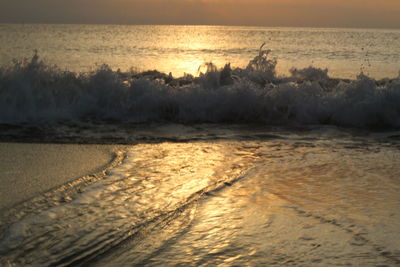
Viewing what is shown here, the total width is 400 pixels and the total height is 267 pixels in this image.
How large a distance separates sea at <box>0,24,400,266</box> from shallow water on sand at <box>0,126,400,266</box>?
0.05 ft

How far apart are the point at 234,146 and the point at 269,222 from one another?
128 inches

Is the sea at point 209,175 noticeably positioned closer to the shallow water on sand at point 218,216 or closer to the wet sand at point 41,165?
the shallow water on sand at point 218,216

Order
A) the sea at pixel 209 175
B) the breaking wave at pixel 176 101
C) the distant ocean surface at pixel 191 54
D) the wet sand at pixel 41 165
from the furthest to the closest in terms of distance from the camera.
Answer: the distant ocean surface at pixel 191 54
the breaking wave at pixel 176 101
the wet sand at pixel 41 165
the sea at pixel 209 175

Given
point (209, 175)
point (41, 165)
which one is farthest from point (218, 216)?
point (41, 165)

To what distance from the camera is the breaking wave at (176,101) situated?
9.80m

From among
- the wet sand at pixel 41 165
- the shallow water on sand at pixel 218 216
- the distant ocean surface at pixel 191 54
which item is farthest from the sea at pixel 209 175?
the distant ocean surface at pixel 191 54

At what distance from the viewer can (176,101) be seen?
1040 cm

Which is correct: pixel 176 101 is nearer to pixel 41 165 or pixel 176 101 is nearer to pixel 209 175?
pixel 41 165

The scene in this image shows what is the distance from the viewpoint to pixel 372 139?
312 inches

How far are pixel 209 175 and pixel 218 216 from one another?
1.30 metres

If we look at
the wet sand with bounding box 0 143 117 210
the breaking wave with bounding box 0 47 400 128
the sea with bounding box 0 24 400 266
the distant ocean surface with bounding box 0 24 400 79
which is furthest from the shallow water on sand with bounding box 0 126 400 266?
the distant ocean surface with bounding box 0 24 400 79

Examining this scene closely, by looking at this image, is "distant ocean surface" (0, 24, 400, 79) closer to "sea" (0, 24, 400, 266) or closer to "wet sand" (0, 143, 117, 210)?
"sea" (0, 24, 400, 266)

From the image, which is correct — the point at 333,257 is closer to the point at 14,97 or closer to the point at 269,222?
the point at 269,222

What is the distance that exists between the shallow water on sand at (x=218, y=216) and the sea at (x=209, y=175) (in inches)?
0.6
